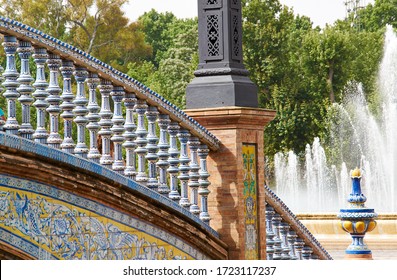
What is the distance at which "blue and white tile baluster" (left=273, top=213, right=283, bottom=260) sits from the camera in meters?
12.2

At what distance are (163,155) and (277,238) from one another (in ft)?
7.98

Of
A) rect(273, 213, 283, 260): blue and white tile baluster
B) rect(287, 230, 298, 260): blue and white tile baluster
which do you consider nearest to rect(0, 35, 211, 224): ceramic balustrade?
rect(273, 213, 283, 260): blue and white tile baluster

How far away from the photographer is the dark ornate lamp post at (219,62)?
11062 millimetres

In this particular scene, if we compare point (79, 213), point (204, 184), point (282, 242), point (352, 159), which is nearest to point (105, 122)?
point (79, 213)

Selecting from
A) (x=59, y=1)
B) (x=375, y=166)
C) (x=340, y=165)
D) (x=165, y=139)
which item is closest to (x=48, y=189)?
(x=165, y=139)

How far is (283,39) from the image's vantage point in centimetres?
6012

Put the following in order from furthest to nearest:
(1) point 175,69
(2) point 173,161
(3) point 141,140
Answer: (1) point 175,69, (2) point 173,161, (3) point 141,140

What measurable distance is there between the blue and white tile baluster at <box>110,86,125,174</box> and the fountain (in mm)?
28696

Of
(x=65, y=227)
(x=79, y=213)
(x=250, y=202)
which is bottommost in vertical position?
(x=65, y=227)

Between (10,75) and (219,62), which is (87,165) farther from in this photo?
(219,62)

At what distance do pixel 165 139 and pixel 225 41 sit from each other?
4.30ft

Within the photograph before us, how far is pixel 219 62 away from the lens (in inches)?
442

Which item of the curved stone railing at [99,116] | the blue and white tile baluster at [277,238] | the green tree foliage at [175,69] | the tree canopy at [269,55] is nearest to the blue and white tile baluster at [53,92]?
the curved stone railing at [99,116]
